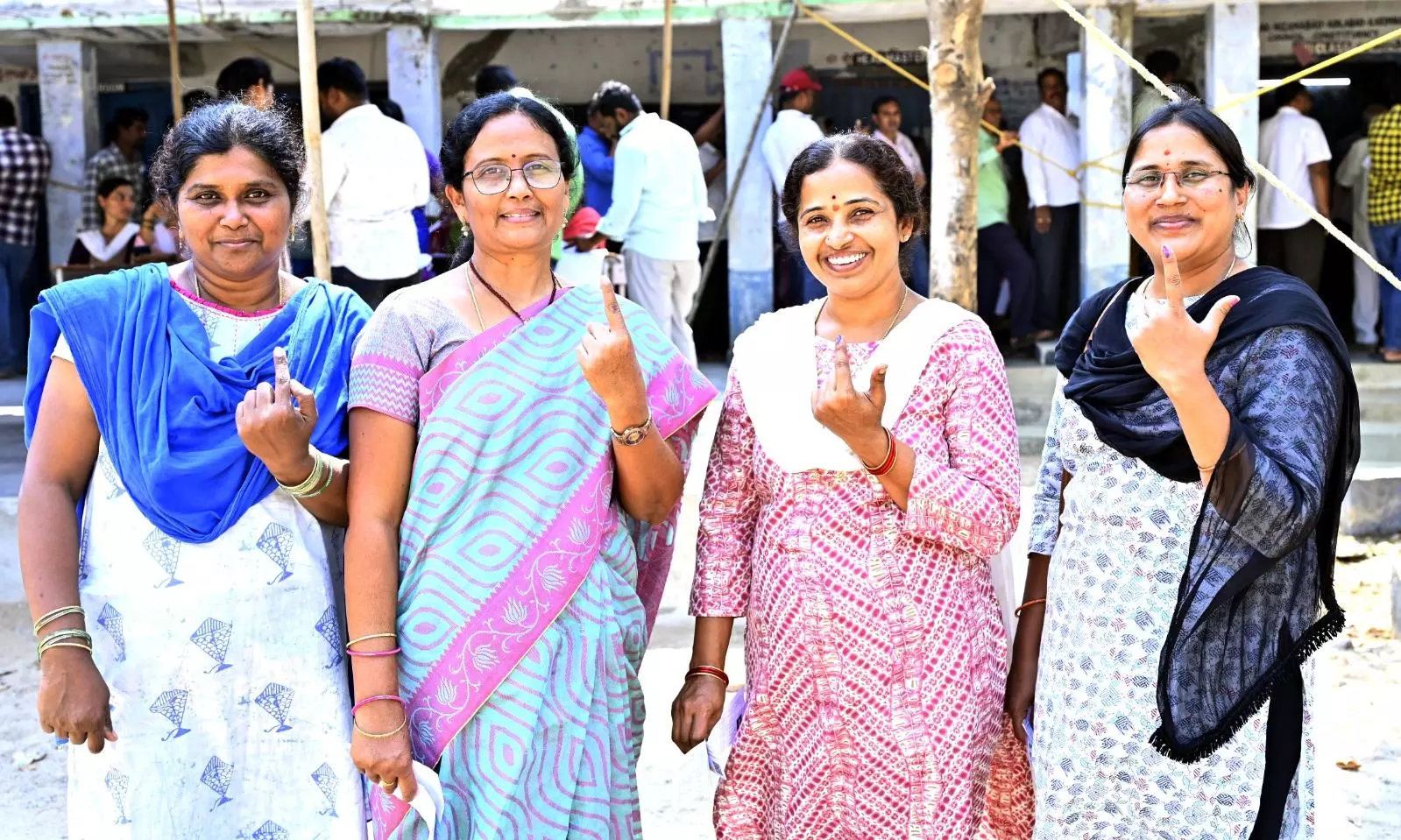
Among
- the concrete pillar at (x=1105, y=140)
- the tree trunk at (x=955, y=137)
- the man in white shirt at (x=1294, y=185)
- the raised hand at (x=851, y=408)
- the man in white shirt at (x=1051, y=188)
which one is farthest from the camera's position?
the man in white shirt at (x=1051, y=188)

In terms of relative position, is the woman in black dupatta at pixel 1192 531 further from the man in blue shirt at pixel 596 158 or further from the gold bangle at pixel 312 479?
the man in blue shirt at pixel 596 158

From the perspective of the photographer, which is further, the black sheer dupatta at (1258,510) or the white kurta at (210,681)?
the white kurta at (210,681)

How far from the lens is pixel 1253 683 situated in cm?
226

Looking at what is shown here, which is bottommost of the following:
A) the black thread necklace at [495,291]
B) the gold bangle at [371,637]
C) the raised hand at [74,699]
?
the raised hand at [74,699]

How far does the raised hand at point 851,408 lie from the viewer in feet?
7.54

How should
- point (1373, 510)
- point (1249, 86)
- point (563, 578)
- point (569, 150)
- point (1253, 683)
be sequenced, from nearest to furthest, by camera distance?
point (1253, 683) → point (563, 578) → point (569, 150) → point (1373, 510) → point (1249, 86)

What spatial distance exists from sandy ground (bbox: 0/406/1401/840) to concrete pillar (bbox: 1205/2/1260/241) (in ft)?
14.1

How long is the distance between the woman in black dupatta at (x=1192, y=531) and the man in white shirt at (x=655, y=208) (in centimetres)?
567

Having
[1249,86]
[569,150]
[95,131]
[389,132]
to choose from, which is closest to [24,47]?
[95,131]

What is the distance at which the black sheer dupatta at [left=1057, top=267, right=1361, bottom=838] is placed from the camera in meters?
2.13

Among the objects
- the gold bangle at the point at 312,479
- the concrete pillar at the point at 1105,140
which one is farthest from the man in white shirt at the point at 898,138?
the gold bangle at the point at 312,479

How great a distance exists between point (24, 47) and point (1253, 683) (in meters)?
10.4

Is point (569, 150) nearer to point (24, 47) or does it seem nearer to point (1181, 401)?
point (1181, 401)

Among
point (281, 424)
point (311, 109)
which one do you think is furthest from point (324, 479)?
point (311, 109)
